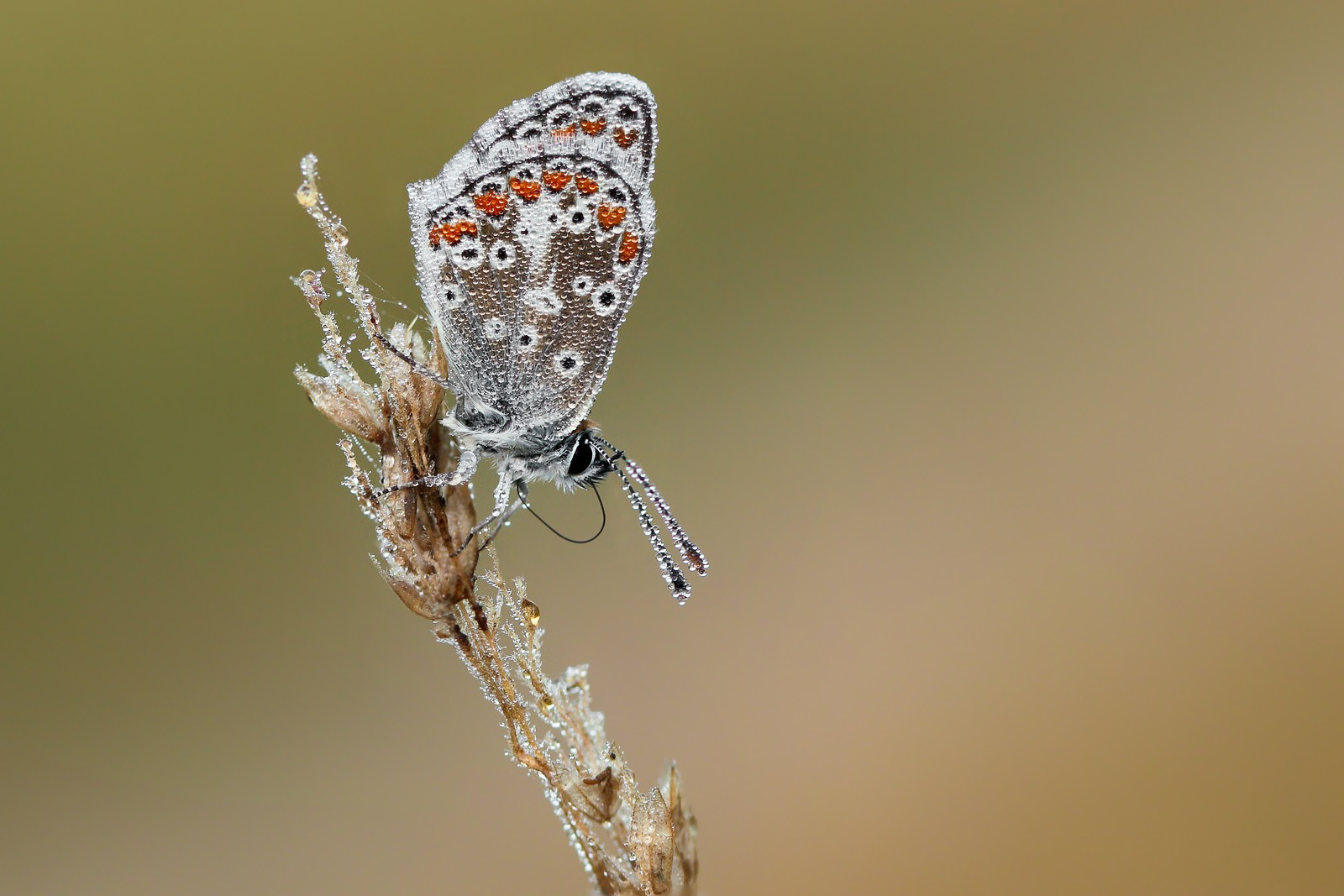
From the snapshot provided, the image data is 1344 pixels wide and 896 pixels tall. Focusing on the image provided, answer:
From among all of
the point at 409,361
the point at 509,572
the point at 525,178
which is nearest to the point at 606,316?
the point at 525,178

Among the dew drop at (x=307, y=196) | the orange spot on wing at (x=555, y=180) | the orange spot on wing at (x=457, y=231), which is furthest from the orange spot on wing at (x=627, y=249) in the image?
the dew drop at (x=307, y=196)

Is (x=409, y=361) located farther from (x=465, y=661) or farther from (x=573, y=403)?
(x=465, y=661)

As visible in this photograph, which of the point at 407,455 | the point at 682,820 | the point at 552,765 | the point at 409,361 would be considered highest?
the point at 409,361

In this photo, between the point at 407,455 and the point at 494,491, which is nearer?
the point at 407,455

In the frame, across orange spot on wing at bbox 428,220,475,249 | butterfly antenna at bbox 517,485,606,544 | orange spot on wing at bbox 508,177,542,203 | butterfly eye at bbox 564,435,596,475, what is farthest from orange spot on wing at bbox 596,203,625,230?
butterfly antenna at bbox 517,485,606,544

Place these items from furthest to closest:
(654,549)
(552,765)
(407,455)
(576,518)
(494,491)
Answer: (576,518) < (494,491) < (654,549) < (407,455) < (552,765)

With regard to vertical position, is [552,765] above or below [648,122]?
below
